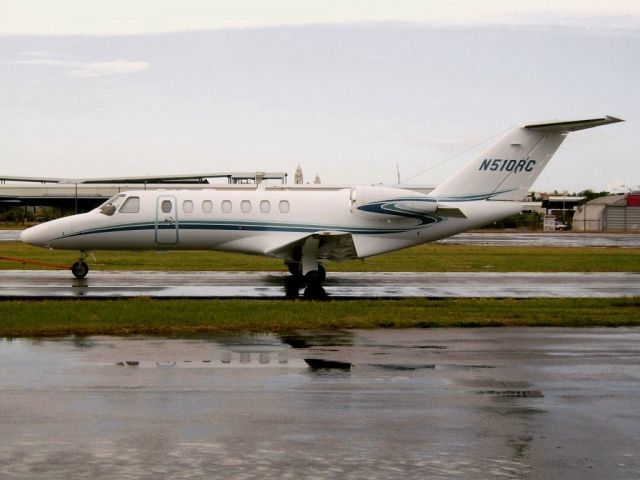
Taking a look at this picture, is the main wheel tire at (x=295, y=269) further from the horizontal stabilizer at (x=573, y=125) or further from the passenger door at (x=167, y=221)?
the horizontal stabilizer at (x=573, y=125)

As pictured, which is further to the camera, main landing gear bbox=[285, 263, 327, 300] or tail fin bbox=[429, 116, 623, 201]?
tail fin bbox=[429, 116, 623, 201]

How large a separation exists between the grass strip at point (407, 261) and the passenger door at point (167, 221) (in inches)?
247

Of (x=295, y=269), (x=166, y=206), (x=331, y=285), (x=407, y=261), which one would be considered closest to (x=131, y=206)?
(x=166, y=206)

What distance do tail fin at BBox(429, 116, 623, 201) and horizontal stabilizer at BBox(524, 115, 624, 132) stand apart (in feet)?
0.45

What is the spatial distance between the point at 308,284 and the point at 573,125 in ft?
30.5

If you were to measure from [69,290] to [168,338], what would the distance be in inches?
401

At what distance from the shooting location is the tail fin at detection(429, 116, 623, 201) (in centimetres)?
2716

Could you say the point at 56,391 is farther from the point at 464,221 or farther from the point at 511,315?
the point at 464,221

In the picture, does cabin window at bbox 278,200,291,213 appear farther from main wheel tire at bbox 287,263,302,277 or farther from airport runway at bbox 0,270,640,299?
main wheel tire at bbox 287,263,302,277

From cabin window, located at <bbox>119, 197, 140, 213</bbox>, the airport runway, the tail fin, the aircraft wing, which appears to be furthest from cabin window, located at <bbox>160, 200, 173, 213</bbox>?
the tail fin

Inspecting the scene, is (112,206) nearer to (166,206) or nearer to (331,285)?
(166,206)

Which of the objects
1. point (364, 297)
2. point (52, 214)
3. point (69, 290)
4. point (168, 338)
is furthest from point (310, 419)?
point (52, 214)

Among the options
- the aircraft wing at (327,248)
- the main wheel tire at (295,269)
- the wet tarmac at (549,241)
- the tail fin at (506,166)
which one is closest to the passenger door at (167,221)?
the aircraft wing at (327,248)

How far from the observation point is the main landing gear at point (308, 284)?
2313 centimetres
